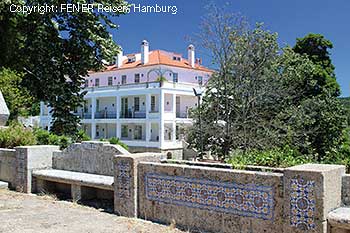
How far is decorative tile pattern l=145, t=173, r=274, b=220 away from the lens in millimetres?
5430

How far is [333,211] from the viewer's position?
16.1 ft

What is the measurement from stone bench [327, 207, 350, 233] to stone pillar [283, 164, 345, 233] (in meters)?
0.07

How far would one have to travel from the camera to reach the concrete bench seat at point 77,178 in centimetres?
790

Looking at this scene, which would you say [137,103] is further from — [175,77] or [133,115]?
[175,77]

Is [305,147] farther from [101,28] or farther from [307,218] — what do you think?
[307,218]

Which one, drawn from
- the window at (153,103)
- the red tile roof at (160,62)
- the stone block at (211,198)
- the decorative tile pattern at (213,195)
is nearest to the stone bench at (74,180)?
the stone block at (211,198)

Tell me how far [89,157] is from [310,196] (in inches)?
221

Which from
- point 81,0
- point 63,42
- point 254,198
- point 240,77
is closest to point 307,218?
point 254,198

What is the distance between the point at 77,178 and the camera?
27.9 ft

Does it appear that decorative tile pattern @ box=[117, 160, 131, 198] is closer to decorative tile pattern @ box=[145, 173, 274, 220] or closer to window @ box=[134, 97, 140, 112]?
decorative tile pattern @ box=[145, 173, 274, 220]

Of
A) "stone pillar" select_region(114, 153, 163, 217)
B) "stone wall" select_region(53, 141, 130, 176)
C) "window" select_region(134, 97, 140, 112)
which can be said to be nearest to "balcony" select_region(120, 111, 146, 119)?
"window" select_region(134, 97, 140, 112)

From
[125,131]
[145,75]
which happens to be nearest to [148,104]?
[125,131]

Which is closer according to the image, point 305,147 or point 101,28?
point 101,28

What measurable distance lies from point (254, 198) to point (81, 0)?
38.1 feet
